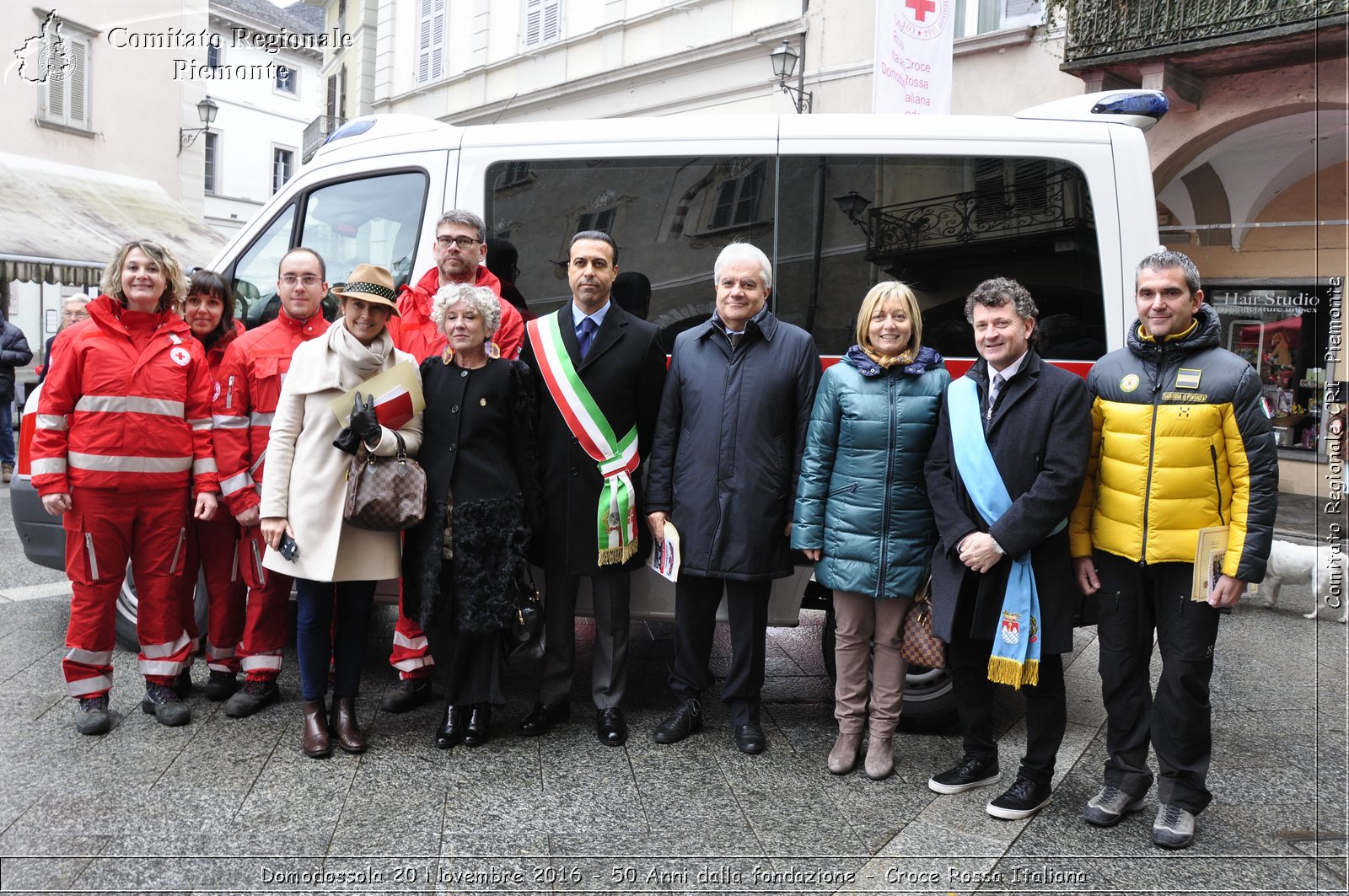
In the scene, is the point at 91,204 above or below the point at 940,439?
above

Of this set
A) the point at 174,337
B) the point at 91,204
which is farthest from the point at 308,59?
the point at 174,337

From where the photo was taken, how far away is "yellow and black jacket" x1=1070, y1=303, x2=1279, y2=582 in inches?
128

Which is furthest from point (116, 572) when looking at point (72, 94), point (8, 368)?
point (72, 94)

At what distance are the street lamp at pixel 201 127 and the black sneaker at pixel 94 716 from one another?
15.7 m

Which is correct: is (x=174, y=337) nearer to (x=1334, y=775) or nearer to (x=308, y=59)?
(x=1334, y=775)

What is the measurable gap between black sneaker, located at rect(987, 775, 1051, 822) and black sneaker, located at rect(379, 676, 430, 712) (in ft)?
7.73

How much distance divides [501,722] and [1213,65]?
9.97 metres

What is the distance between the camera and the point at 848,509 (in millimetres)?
3781

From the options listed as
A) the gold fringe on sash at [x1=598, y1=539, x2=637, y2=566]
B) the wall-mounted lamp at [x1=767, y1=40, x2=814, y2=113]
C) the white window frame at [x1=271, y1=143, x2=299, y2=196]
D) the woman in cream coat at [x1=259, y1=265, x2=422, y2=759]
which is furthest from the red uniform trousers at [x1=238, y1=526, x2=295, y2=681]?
the white window frame at [x1=271, y1=143, x2=299, y2=196]

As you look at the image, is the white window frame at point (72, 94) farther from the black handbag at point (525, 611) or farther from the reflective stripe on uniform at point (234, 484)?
the black handbag at point (525, 611)

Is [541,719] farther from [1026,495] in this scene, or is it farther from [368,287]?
[1026,495]

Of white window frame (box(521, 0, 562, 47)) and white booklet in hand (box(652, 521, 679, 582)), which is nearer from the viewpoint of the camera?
white booklet in hand (box(652, 521, 679, 582))

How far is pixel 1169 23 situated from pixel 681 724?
372 inches

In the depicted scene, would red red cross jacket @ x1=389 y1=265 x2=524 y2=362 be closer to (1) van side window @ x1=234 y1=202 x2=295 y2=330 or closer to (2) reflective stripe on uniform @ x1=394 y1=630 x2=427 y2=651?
(1) van side window @ x1=234 y1=202 x2=295 y2=330
